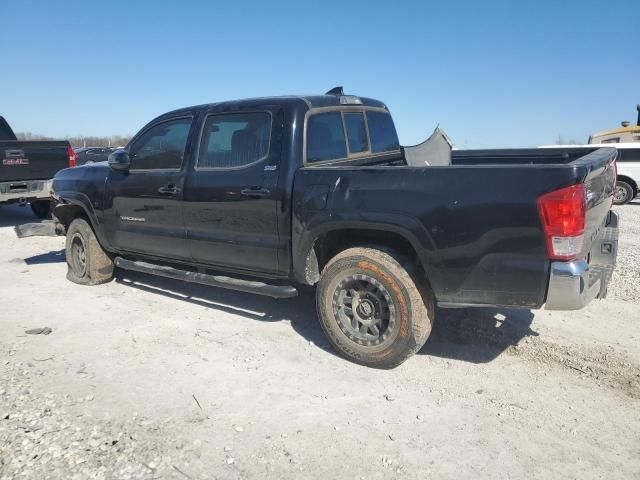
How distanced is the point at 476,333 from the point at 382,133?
224 centimetres

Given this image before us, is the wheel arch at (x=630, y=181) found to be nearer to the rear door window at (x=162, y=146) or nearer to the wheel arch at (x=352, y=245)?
the wheel arch at (x=352, y=245)

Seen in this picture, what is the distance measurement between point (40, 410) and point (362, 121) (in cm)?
358

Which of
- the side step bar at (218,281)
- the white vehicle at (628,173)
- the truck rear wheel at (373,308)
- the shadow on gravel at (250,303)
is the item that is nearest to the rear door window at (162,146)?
the side step bar at (218,281)

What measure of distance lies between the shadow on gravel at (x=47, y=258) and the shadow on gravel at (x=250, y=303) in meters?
1.73

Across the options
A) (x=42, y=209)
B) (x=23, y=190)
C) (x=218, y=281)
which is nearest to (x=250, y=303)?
(x=218, y=281)

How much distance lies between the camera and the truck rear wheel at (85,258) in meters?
5.90

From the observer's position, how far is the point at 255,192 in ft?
13.6

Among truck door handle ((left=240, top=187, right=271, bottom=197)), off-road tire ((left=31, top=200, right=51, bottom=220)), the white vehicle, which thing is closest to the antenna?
truck door handle ((left=240, top=187, right=271, bottom=197))

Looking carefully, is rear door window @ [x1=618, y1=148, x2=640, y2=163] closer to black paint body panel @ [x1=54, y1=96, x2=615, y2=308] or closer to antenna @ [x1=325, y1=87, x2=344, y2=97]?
black paint body panel @ [x1=54, y1=96, x2=615, y2=308]

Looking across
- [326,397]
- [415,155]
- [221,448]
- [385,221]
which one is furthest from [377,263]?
[415,155]

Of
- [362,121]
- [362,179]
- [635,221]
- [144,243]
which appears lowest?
[635,221]

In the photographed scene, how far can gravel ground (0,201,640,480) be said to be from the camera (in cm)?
266

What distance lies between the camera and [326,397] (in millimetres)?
3350

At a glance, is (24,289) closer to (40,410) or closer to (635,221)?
(40,410)
